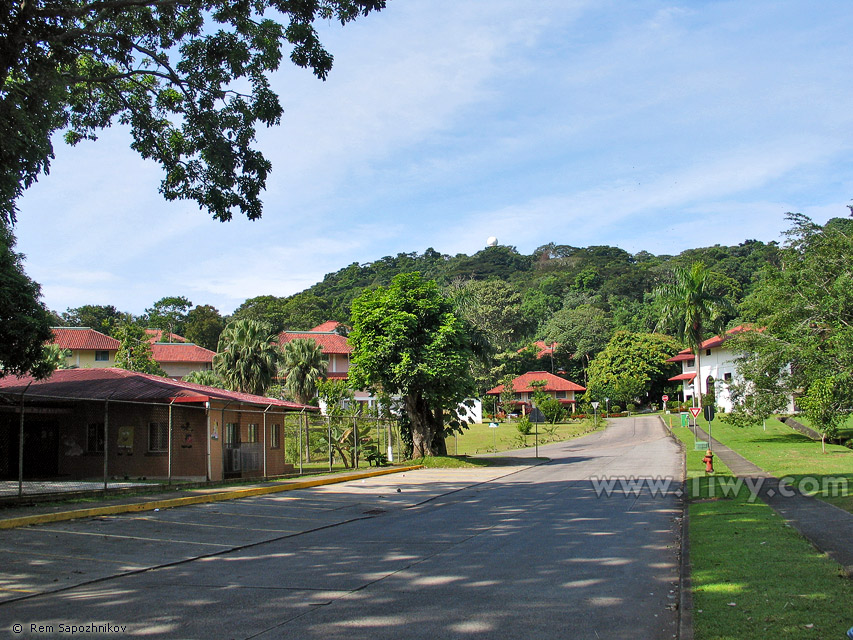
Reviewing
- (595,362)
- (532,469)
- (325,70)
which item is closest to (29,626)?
(325,70)

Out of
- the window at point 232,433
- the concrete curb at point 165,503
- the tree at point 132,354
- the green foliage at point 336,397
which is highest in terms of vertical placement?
the tree at point 132,354

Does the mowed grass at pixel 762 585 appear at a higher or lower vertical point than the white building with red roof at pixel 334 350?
lower

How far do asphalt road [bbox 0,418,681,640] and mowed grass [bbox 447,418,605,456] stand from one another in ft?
84.8

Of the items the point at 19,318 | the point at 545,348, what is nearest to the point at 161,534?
the point at 19,318

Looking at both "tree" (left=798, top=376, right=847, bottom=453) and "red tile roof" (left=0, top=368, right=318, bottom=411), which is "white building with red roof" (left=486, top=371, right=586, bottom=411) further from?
"red tile roof" (left=0, top=368, right=318, bottom=411)

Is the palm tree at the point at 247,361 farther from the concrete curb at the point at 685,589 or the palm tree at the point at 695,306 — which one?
the concrete curb at the point at 685,589

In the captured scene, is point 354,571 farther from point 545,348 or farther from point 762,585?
point 545,348

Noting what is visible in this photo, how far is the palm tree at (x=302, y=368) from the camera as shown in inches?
Answer: 1957

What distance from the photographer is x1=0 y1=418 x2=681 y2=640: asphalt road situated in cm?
629

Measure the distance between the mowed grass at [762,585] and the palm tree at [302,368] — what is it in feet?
130

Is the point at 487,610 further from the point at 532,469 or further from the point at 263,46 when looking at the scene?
the point at 532,469

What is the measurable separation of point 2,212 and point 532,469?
22.7 m

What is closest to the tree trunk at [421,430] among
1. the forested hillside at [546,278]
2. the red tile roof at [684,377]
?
the red tile roof at [684,377]

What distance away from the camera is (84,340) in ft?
218
